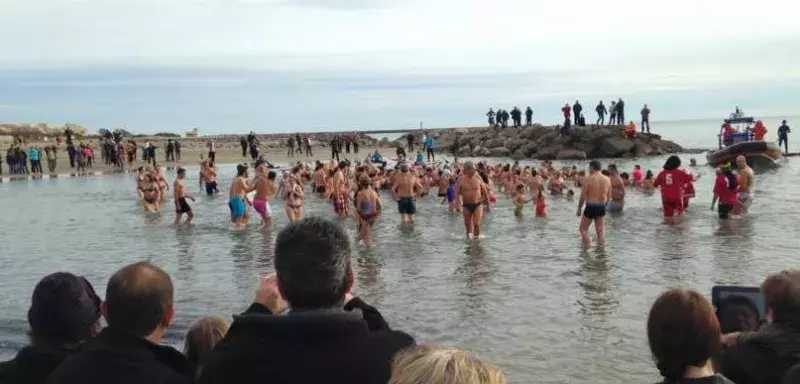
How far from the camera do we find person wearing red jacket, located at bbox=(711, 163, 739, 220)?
575 inches

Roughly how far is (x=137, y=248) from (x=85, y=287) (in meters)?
11.1

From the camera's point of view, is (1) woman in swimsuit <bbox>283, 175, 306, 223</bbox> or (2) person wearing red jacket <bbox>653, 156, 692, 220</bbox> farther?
(1) woman in swimsuit <bbox>283, 175, 306, 223</bbox>

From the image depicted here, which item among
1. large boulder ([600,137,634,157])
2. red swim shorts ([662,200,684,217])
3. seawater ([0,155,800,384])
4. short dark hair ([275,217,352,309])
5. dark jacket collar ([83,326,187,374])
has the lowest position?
seawater ([0,155,800,384])

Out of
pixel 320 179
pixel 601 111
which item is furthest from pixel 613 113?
pixel 320 179

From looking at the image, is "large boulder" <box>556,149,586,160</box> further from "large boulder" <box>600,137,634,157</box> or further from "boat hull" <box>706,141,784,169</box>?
"boat hull" <box>706,141,784,169</box>

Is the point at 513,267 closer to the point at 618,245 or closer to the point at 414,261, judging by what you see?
the point at 414,261

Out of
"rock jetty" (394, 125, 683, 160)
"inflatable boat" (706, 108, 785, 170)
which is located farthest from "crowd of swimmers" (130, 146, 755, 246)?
"rock jetty" (394, 125, 683, 160)

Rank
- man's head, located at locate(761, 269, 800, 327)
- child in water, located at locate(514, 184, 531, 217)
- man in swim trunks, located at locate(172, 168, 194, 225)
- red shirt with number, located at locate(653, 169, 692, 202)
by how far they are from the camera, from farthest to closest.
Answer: child in water, located at locate(514, 184, 531, 217) → man in swim trunks, located at locate(172, 168, 194, 225) → red shirt with number, located at locate(653, 169, 692, 202) → man's head, located at locate(761, 269, 800, 327)

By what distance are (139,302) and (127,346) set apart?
0.18 m

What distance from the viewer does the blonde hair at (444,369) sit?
71.2 inches

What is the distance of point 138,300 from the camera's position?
8.72 ft

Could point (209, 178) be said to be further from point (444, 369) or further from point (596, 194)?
point (444, 369)

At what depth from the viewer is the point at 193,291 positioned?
372 inches

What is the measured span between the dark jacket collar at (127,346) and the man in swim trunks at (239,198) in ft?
42.0
